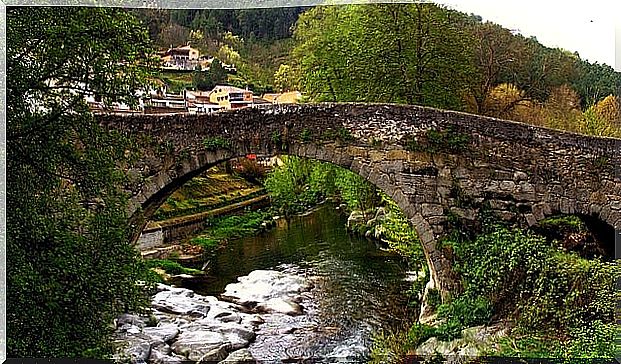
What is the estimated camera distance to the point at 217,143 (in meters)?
5.56

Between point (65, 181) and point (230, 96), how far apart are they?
6.41 m

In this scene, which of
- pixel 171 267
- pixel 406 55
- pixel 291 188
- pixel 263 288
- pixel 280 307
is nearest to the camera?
pixel 280 307

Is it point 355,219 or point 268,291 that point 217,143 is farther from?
point 355,219

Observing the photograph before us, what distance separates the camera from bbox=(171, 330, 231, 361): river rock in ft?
18.8

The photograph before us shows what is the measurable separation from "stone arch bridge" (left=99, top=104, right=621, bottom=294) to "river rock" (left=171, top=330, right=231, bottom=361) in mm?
1104

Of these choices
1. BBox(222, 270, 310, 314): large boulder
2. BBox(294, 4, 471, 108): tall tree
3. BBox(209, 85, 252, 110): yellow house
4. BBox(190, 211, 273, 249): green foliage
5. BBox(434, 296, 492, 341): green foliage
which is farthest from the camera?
BBox(190, 211, 273, 249): green foliage

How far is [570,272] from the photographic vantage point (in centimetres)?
457

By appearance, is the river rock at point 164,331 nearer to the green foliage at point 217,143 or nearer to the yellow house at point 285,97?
the green foliage at point 217,143

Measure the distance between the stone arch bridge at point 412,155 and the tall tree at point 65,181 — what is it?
2063 mm

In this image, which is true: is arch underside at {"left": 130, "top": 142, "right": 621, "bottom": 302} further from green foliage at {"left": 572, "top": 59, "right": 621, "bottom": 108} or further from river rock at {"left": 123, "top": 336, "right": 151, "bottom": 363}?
green foliage at {"left": 572, "top": 59, "right": 621, "bottom": 108}

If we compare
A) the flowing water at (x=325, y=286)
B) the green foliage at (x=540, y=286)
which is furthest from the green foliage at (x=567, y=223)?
the flowing water at (x=325, y=286)

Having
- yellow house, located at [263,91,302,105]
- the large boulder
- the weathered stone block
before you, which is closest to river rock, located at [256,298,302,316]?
the large boulder

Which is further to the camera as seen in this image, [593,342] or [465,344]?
[465,344]

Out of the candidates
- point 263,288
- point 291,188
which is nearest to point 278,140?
point 263,288
